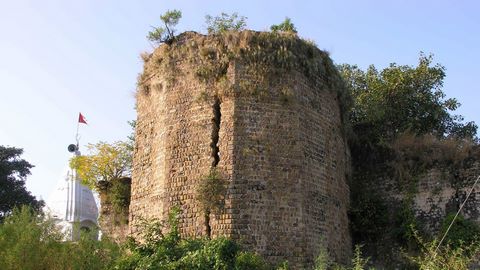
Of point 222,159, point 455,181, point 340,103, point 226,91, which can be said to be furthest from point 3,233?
point 455,181

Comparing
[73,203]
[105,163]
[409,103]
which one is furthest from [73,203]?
[409,103]

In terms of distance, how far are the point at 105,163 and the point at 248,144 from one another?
404 inches

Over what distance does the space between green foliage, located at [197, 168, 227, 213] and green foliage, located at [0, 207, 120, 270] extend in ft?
7.70

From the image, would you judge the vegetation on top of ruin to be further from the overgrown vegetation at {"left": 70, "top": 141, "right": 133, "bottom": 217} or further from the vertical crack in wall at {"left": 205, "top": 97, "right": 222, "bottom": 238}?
the overgrown vegetation at {"left": 70, "top": 141, "right": 133, "bottom": 217}

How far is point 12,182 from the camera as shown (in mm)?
29156

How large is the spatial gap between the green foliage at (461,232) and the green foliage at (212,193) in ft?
18.1

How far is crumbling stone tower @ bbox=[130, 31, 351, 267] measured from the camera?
13727 mm

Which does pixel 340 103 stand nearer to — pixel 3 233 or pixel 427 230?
pixel 427 230

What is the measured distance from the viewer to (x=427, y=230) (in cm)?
1605

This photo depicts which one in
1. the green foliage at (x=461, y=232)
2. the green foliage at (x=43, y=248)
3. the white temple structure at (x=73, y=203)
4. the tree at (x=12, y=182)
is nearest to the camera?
the green foliage at (x=43, y=248)

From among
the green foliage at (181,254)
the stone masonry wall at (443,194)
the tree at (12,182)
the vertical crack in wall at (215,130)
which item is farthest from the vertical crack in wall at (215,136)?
the tree at (12,182)

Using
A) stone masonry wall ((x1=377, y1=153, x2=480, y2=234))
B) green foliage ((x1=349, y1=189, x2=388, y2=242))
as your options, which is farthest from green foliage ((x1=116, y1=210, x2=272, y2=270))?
stone masonry wall ((x1=377, y1=153, x2=480, y2=234))

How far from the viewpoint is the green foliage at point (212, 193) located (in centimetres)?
1368

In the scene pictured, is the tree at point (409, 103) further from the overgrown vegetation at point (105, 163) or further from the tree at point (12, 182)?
the tree at point (12, 182)
